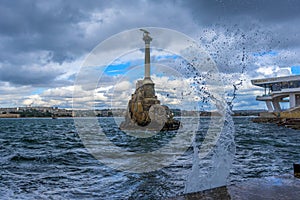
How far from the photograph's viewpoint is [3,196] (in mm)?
7277

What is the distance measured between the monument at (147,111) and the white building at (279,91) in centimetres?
2416

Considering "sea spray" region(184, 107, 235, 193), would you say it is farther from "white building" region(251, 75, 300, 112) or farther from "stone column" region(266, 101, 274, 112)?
"stone column" region(266, 101, 274, 112)

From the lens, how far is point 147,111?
191ft

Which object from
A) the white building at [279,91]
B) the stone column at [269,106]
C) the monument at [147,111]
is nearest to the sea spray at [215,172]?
the monument at [147,111]

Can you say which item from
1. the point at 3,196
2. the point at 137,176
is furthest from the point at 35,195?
the point at 137,176

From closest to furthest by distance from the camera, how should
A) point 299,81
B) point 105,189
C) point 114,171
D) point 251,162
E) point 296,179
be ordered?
point 296,179
point 105,189
point 114,171
point 251,162
point 299,81

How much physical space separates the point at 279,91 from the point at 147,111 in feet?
99.1

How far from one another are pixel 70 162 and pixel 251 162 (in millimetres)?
7872

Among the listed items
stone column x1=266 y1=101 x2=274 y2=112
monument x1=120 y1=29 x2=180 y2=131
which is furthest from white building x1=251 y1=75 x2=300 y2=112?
monument x1=120 y1=29 x2=180 y2=131

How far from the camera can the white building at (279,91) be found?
6222 cm

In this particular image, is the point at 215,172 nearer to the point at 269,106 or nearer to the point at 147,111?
the point at 147,111

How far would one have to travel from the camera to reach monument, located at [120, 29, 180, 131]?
56.3m

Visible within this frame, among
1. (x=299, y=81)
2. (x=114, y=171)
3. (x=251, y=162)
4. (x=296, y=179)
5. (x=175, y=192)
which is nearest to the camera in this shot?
(x=296, y=179)

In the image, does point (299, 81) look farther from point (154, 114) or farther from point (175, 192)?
point (175, 192)
